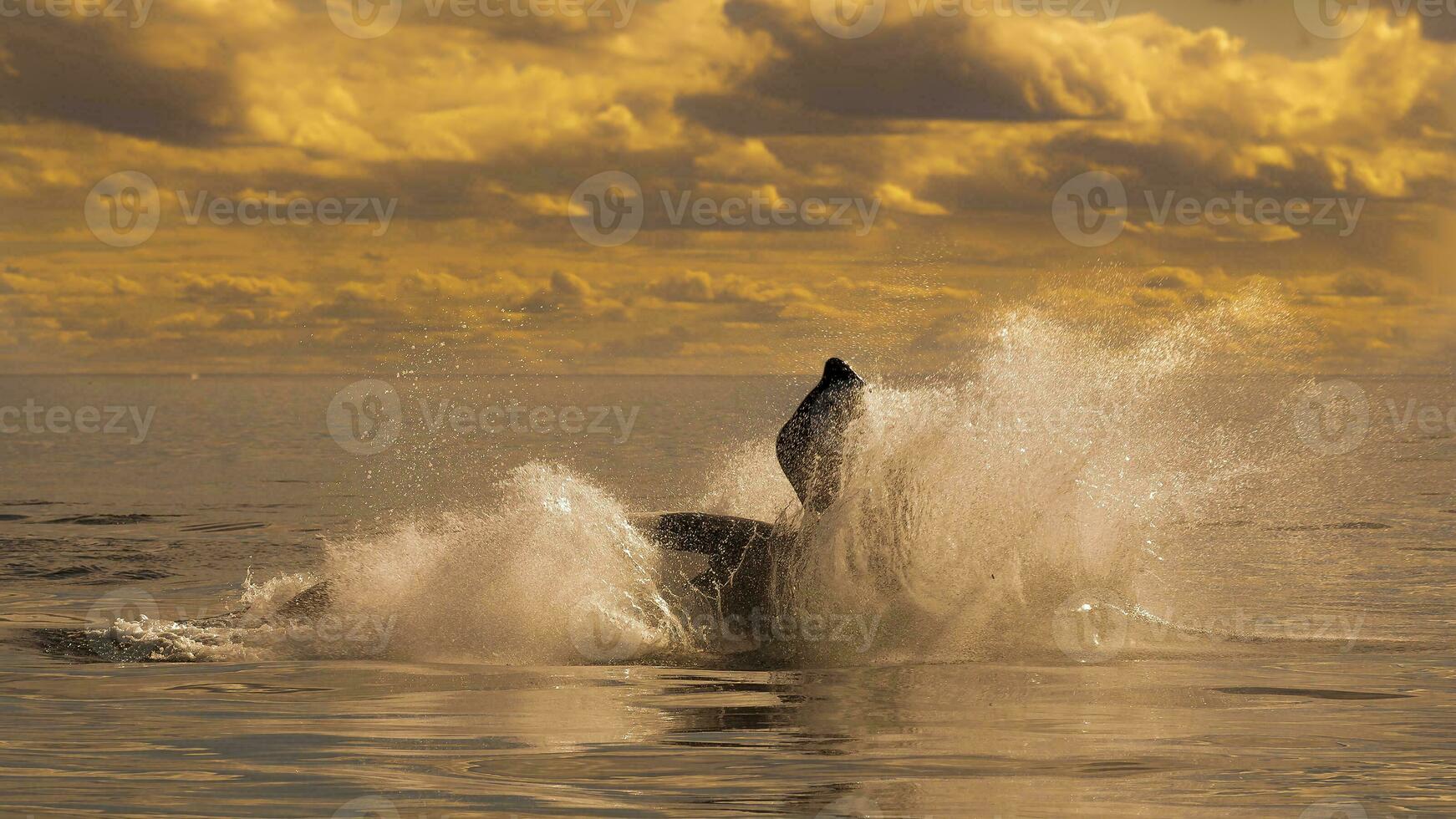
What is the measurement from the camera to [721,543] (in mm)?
14453

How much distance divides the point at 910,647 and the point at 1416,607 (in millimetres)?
6514

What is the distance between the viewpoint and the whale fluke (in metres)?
13.8

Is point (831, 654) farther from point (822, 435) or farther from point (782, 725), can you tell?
point (782, 725)

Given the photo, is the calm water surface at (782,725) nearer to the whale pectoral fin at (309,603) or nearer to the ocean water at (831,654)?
the ocean water at (831,654)

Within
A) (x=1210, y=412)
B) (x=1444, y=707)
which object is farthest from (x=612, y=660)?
(x=1210, y=412)

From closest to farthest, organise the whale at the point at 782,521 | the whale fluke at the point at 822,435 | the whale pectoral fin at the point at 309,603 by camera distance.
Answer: the whale fluke at the point at 822,435 < the whale at the point at 782,521 < the whale pectoral fin at the point at 309,603

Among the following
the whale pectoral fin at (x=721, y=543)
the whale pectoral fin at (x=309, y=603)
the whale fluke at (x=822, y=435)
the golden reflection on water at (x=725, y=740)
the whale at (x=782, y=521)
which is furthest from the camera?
the whale pectoral fin at (x=309, y=603)

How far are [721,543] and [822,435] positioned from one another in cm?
142

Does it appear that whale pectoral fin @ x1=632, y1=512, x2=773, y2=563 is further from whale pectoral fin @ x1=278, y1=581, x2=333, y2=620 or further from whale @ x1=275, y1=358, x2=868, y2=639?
whale pectoral fin @ x1=278, y1=581, x2=333, y2=620

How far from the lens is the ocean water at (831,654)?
345 inches

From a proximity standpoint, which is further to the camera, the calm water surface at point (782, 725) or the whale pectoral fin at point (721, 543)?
the whale pectoral fin at point (721, 543)

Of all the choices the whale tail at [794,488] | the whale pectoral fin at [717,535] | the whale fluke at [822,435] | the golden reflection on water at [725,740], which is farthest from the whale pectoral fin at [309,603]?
the whale fluke at [822,435]

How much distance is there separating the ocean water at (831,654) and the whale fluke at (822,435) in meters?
0.22

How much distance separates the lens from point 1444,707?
11.1 metres
